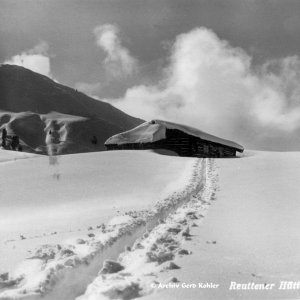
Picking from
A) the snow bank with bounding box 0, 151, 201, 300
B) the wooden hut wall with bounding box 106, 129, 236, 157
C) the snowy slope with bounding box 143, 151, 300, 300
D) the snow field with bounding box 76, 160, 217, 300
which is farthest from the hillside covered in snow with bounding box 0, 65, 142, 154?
the snow field with bounding box 76, 160, 217, 300

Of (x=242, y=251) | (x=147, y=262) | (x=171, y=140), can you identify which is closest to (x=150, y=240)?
(x=147, y=262)

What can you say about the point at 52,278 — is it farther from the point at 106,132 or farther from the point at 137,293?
the point at 106,132

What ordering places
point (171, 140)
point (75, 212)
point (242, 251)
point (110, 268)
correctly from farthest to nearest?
point (171, 140), point (75, 212), point (242, 251), point (110, 268)

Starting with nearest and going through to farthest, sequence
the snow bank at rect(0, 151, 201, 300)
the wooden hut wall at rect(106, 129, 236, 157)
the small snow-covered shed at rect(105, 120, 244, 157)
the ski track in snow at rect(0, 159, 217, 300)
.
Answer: the ski track in snow at rect(0, 159, 217, 300)
the snow bank at rect(0, 151, 201, 300)
the wooden hut wall at rect(106, 129, 236, 157)
the small snow-covered shed at rect(105, 120, 244, 157)

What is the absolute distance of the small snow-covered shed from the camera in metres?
35.6

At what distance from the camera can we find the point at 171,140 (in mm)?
36094

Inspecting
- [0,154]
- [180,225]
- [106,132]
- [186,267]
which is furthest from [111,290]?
[106,132]

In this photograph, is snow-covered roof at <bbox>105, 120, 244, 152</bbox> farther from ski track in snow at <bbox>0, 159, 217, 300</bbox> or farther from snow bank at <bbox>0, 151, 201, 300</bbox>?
ski track in snow at <bbox>0, 159, 217, 300</bbox>

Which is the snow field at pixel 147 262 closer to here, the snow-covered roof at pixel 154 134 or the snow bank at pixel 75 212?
the snow bank at pixel 75 212

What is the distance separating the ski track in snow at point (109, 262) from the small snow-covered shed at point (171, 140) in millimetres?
28105

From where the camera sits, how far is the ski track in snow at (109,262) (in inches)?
147

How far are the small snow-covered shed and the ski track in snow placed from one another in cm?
2810

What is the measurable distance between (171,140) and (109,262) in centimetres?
3185

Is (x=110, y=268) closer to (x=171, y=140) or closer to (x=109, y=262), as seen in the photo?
(x=109, y=262)
